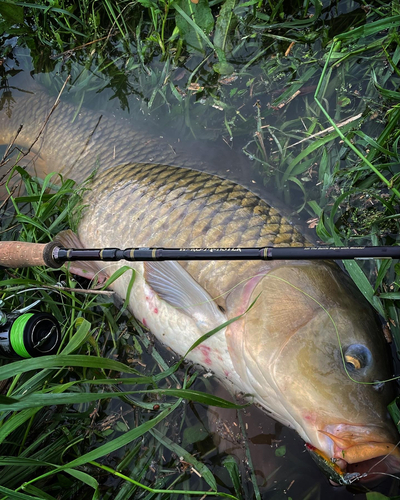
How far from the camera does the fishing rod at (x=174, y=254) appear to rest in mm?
1553

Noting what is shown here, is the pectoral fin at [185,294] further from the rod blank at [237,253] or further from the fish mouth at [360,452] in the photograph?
the fish mouth at [360,452]

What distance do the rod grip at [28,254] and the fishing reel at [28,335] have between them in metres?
0.27

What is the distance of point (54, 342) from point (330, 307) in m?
1.38

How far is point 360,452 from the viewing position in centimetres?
148

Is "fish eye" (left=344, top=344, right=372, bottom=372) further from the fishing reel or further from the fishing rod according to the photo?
the fishing reel

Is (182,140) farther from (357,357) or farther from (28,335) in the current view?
(357,357)

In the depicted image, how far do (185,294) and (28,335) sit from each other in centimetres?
79

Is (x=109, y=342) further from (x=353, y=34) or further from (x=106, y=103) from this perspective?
(x=353, y=34)

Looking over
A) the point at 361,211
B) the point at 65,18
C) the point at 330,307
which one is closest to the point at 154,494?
the point at 330,307

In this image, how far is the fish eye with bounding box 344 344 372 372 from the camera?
1667mm

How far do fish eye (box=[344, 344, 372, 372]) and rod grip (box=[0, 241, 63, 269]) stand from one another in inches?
55.1

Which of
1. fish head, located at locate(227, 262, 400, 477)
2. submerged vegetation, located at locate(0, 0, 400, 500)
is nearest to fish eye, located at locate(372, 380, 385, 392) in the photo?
fish head, located at locate(227, 262, 400, 477)

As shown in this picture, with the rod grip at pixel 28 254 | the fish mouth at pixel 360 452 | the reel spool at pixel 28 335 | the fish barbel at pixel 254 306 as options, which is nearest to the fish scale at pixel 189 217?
the fish barbel at pixel 254 306

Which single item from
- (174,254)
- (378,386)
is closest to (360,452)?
(378,386)
